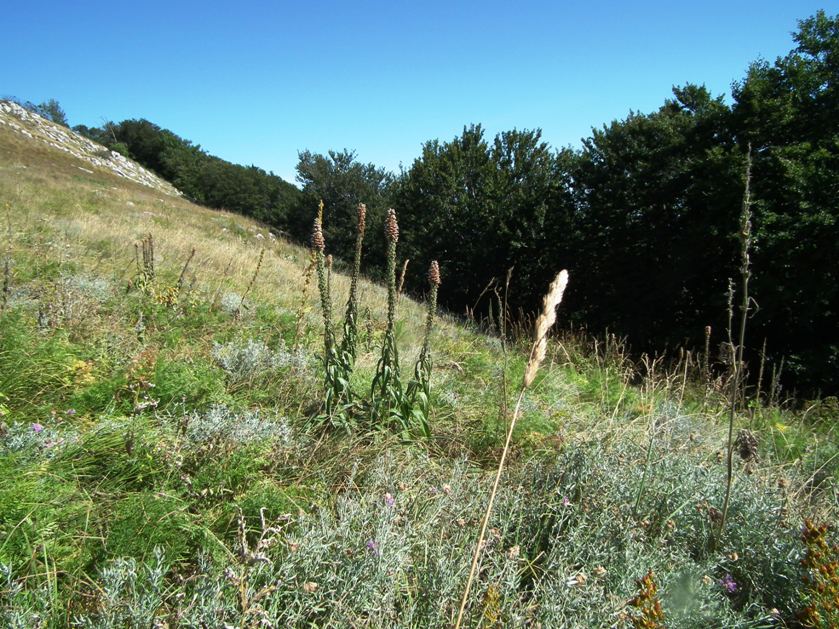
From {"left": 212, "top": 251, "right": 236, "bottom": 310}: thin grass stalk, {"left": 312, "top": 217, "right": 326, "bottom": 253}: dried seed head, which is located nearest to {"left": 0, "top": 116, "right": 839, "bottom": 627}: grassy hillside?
{"left": 212, "top": 251, "right": 236, "bottom": 310}: thin grass stalk

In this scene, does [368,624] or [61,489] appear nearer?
[368,624]

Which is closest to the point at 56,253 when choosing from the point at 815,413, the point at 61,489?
the point at 61,489

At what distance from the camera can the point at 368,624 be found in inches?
65.6

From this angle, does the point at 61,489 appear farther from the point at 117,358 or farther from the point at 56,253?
the point at 56,253

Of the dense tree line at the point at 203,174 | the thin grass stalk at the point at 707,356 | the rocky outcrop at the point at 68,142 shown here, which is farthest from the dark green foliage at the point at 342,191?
the thin grass stalk at the point at 707,356

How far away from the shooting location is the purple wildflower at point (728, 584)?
1.95 m

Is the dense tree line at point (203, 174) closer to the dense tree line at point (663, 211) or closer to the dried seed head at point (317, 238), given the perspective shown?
the dense tree line at point (663, 211)

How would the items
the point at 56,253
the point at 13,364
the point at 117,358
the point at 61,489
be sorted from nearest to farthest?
the point at 61,489 → the point at 13,364 → the point at 117,358 → the point at 56,253

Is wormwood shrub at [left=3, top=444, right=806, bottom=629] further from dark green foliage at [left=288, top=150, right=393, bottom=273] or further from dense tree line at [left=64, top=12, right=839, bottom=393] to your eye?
dark green foliage at [left=288, top=150, right=393, bottom=273]

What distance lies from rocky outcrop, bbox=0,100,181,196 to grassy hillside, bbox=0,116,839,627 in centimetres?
3608

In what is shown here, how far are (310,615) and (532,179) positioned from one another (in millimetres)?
22989

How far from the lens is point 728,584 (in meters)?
1.95

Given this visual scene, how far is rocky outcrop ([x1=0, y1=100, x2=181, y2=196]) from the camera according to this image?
109 ft

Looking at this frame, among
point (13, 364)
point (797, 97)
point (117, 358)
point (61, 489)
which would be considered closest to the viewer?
point (61, 489)
